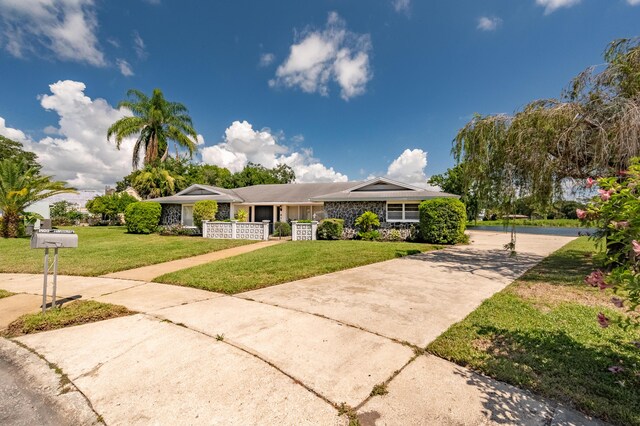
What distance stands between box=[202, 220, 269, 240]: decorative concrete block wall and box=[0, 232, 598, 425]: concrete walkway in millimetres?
10959

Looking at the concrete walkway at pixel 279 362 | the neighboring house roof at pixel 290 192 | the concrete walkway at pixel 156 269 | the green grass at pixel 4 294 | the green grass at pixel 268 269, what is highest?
the neighboring house roof at pixel 290 192

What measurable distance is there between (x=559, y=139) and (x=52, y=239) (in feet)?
37.8

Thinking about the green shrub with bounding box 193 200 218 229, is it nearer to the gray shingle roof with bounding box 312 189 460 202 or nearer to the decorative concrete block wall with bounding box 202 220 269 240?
the decorative concrete block wall with bounding box 202 220 269 240

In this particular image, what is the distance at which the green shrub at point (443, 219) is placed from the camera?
14.4 m

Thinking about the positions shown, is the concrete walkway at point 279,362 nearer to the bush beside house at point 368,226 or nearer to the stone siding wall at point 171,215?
the bush beside house at point 368,226

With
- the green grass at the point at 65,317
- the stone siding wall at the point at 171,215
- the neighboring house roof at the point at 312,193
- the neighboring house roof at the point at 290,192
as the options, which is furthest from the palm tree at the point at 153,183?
the green grass at the point at 65,317

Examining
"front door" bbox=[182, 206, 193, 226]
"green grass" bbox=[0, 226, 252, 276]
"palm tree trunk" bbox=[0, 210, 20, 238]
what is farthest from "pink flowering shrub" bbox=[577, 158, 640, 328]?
"palm tree trunk" bbox=[0, 210, 20, 238]

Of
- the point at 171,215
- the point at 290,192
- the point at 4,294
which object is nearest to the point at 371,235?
the point at 290,192

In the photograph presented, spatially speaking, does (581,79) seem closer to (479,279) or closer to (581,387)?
(479,279)

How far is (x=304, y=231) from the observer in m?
16.6

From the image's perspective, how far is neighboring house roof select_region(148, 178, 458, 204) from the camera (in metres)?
16.6

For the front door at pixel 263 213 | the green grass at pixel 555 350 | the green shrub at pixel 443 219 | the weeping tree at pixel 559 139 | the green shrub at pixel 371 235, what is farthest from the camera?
the front door at pixel 263 213

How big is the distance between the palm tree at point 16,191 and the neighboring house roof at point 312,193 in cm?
603

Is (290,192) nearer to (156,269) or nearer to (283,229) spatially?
(283,229)
